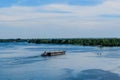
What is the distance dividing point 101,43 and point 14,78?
86.3 meters

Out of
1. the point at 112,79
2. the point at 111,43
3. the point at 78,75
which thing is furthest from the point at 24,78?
the point at 111,43

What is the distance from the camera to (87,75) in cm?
3688

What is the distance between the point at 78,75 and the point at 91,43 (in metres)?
92.8

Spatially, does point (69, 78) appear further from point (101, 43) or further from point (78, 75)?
point (101, 43)

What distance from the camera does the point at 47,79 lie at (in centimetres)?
3381

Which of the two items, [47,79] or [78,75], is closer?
[47,79]

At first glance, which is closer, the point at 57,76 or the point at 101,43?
the point at 57,76

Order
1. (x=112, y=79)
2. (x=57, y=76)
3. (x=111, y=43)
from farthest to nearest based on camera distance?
(x=111, y=43), (x=57, y=76), (x=112, y=79)

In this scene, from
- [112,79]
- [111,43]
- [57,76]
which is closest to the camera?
[112,79]

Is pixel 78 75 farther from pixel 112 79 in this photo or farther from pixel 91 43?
pixel 91 43

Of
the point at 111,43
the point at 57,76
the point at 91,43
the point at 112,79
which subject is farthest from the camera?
the point at 91,43

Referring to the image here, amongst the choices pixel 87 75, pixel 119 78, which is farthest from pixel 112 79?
pixel 87 75

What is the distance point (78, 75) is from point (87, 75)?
3.36ft

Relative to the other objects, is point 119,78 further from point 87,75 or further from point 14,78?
point 14,78
